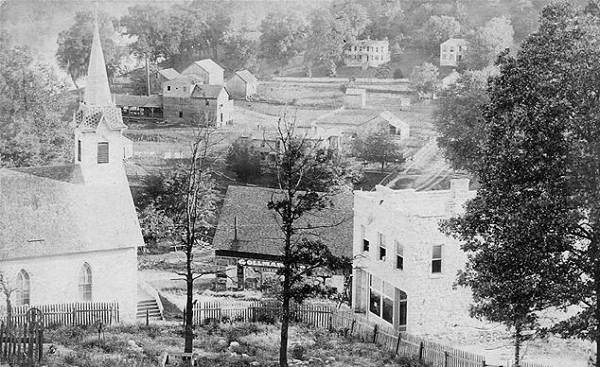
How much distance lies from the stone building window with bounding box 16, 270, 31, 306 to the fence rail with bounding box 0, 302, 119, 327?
0.96 feet

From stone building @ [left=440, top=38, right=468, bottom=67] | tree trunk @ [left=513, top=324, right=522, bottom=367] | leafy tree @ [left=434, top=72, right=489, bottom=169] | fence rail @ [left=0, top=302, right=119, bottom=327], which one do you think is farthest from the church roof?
tree trunk @ [left=513, top=324, right=522, bottom=367]

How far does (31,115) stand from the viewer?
89.7 feet

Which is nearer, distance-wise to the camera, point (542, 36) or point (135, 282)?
point (542, 36)

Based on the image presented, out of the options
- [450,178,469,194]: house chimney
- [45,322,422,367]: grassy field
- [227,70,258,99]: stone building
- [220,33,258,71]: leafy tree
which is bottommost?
[45,322,422,367]: grassy field

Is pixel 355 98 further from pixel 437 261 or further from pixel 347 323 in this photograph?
pixel 347 323

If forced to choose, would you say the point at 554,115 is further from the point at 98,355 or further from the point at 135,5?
the point at 135,5

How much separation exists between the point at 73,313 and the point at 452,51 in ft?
38.6

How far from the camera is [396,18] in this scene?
25.8 meters

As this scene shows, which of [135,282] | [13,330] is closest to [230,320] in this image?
[135,282]

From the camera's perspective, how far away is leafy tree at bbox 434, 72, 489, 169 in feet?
79.1

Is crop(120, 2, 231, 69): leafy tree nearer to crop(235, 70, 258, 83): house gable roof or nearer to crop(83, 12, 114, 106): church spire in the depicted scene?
crop(235, 70, 258, 83): house gable roof

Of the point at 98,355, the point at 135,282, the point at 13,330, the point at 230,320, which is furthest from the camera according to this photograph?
the point at 135,282

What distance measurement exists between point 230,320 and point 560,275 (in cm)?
862

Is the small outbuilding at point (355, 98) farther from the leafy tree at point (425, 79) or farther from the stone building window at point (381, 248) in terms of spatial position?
the stone building window at point (381, 248)
